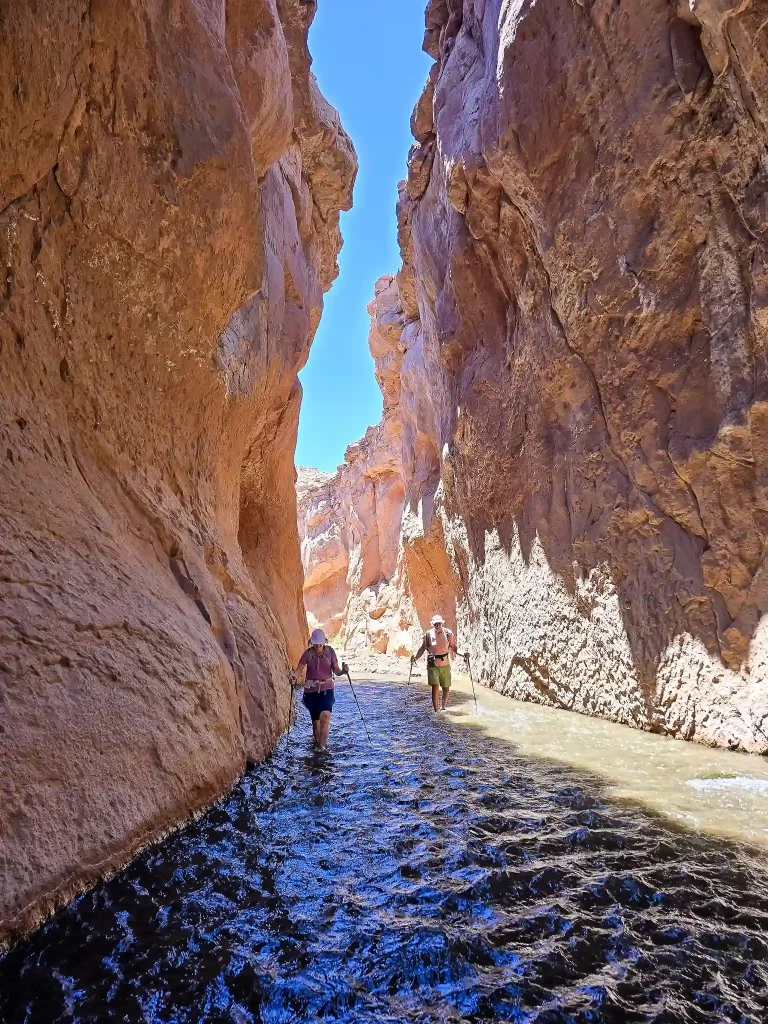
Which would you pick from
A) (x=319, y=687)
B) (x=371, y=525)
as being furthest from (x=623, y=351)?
(x=371, y=525)

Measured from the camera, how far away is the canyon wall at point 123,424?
2982 millimetres

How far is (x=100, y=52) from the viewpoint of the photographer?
14.4ft

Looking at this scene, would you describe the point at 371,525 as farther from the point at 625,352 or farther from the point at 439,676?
the point at 625,352

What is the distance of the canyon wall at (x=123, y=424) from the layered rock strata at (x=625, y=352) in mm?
3945

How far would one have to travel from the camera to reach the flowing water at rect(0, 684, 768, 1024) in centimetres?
203

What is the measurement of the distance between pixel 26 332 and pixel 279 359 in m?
6.53

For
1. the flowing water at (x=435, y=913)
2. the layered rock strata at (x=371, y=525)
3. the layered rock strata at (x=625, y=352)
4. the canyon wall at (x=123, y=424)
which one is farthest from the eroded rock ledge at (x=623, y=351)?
the layered rock strata at (x=371, y=525)

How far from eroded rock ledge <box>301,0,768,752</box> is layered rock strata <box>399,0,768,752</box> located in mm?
26

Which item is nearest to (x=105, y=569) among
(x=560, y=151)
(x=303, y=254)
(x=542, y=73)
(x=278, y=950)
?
(x=278, y=950)

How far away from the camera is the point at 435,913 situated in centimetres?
260

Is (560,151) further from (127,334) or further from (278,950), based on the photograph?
(278,950)

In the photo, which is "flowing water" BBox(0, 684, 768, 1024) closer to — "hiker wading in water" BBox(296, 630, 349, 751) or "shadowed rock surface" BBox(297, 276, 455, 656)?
"hiker wading in water" BBox(296, 630, 349, 751)

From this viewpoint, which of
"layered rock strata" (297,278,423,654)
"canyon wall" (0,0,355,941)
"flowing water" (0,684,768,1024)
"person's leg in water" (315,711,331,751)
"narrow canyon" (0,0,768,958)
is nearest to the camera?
"flowing water" (0,684,768,1024)

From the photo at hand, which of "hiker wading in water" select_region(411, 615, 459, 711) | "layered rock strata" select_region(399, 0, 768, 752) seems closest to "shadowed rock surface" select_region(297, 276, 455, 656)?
"layered rock strata" select_region(399, 0, 768, 752)
